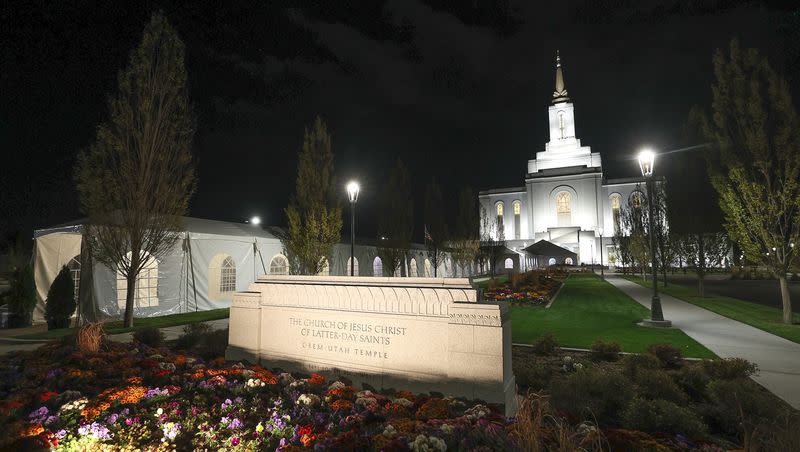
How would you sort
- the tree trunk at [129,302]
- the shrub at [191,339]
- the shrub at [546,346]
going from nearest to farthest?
the shrub at [546,346] < the shrub at [191,339] < the tree trunk at [129,302]

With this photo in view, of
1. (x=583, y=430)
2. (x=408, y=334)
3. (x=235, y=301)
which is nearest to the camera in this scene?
(x=583, y=430)

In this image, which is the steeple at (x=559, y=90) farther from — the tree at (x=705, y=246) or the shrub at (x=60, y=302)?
the shrub at (x=60, y=302)

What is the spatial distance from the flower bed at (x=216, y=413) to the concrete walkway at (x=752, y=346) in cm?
515

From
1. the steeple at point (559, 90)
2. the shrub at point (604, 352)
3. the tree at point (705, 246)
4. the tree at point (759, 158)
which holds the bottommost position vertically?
the shrub at point (604, 352)

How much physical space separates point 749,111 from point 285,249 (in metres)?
21.1

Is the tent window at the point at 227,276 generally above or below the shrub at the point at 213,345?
above

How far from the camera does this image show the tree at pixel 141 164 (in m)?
13.0

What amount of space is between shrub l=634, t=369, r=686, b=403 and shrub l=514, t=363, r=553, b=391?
1.28 metres

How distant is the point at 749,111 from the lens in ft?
39.9

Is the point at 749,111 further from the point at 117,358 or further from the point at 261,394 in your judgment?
the point at 117,358

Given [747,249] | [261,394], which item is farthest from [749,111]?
[261,394]

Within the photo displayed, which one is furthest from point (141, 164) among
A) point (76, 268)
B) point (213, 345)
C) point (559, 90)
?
point (559, 90)

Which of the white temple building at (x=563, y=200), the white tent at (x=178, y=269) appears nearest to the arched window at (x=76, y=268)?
the white tent at (x=178, y=269)

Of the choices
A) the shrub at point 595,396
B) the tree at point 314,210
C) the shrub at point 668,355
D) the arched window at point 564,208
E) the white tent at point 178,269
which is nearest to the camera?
the shrub at point 595,396
